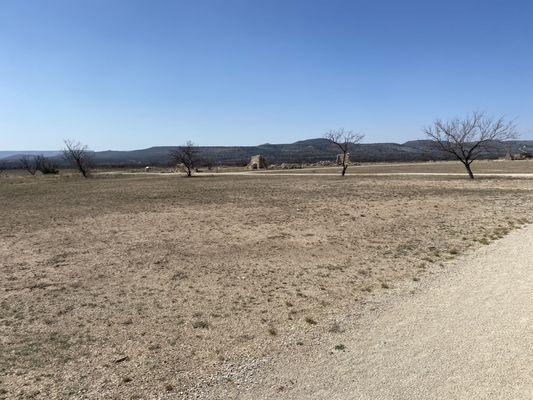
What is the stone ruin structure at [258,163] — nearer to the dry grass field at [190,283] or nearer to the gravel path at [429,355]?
the dry grass field at [190,283]

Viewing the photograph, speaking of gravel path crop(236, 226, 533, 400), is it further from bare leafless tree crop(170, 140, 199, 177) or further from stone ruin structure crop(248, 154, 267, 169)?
stone ruin structure crop(248, 154, 267, 169)

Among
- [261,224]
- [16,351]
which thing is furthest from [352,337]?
[261,224]

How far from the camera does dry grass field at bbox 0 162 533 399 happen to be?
4.99 meters

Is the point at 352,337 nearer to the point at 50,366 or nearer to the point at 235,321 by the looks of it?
the point at 235,321

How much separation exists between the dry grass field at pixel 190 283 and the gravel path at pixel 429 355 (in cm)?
49

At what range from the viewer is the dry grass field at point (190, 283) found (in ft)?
16.4

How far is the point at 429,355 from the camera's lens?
4.93 metres

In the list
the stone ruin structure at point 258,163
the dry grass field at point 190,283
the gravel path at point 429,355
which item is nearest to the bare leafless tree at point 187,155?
the stone ruin structure at point 258,163

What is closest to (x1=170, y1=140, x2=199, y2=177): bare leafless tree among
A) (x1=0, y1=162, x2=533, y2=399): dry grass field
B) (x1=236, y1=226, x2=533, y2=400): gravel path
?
(x1=0, y1=162, x2=533, y2=399): dry grass field

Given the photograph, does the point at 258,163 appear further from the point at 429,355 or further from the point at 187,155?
the point at 429,355

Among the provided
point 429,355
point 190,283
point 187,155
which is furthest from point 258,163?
point 429,355

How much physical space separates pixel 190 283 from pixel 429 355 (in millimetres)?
4579

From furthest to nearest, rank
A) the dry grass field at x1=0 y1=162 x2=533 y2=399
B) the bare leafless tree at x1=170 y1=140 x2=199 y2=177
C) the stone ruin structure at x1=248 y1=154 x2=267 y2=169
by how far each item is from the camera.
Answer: the stone ruin structure at x1=248 y1=154 x2=267 y2=169 → the bare leafless tree at x1=170 y1=140 x2=199 y2=177 → the dry grass field at x1=0 y1=162 x2=533 y2=399

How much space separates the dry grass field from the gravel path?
0.49 m
